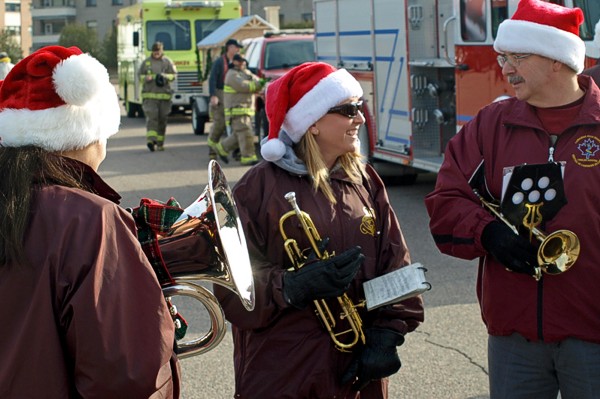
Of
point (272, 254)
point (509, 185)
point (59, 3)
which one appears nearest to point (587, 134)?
point (509, 185)

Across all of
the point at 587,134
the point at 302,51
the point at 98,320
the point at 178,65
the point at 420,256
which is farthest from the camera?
the point at 178,65

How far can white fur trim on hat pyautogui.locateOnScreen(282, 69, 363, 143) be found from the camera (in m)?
3.76

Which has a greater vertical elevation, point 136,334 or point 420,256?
point 136,334

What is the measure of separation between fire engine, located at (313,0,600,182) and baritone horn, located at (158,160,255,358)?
6.42 m

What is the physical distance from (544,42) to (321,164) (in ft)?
2.87

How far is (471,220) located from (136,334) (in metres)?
1.49

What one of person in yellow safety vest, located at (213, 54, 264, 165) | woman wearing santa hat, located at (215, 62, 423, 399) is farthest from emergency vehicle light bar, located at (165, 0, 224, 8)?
woman wearing santa hat, located at (215, 62, 423, 399)

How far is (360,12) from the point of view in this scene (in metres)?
13.1

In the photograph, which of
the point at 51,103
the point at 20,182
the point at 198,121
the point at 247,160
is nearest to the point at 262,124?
the point at 247,160

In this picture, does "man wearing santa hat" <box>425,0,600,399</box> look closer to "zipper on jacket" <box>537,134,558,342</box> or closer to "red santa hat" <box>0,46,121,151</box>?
"zipper on jacket" <box>537,134,558,342</box>

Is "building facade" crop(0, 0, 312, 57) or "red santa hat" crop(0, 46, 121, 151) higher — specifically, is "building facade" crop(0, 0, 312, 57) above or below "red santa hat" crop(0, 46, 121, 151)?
above

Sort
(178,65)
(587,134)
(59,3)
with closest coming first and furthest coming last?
(587,134) < (178,65) < (59,3)

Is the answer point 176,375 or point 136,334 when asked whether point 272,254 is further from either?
point 136,334

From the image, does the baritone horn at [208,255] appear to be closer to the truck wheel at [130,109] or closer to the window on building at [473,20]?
the window on building at [473,20]
